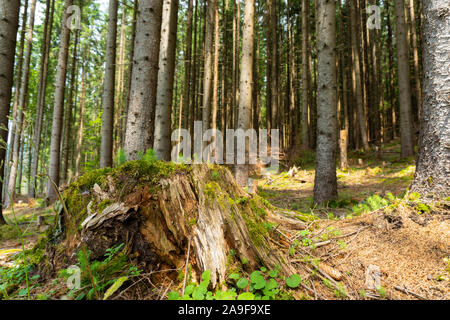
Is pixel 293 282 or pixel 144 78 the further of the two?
pixel 144 78

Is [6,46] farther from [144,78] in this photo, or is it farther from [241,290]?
[241,290]

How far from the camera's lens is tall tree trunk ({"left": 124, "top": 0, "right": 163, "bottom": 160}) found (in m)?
3.77

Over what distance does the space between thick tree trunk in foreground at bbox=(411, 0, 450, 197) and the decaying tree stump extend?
2.25 m

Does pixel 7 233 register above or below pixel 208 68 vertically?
below

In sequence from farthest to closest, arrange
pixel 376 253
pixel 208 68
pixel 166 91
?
1. pixel 208 68
2. pixel 166 91
3. pixel 376 253

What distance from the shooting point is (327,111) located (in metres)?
5.25

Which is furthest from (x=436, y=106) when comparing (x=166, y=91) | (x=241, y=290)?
(x=166, y=91)

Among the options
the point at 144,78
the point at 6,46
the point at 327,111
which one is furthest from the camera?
the point at 327,111

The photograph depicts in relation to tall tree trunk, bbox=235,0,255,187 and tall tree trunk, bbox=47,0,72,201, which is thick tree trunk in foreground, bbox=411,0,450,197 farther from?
tall tree trunk, bbox=47,0,72,201

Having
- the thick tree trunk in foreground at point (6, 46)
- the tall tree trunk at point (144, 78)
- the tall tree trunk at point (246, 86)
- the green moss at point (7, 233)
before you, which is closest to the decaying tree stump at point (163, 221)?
the tall tree trunk at point (144, 78)

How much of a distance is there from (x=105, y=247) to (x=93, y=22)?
24.1 meters

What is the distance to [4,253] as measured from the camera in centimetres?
305

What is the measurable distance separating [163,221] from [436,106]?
344 cm
